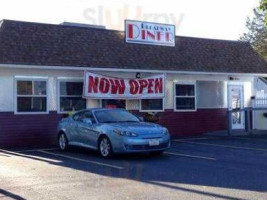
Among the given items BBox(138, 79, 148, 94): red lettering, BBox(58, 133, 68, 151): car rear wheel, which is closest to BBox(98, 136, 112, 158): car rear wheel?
BBox(58, 133, 68, 151): car rear wheel

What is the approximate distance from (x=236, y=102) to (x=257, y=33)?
128ft

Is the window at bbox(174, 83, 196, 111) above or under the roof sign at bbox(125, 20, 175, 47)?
under

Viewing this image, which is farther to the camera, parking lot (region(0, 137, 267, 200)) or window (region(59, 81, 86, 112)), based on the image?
window (region(59, 81, 86, 112))

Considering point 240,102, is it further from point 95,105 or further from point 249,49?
point 95,105

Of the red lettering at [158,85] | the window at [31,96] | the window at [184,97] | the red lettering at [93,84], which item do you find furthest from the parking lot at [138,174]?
the window at [184,97]

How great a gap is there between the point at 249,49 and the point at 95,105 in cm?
986

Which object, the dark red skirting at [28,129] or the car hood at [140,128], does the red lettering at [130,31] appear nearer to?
the dark red skirting at [28,129]

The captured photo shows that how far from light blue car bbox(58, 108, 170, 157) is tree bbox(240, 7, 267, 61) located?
1828 inches

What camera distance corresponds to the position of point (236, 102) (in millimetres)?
24953

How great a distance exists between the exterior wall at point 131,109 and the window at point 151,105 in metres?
0.21

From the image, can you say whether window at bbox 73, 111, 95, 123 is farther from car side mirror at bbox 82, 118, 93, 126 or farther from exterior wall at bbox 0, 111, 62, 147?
exterior wall at bbox 0, 111, 62, 147

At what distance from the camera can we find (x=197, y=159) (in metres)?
14.0

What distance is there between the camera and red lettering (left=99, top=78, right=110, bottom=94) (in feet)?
67.0

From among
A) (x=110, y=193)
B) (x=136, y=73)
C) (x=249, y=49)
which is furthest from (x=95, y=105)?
(x=110, y=193)
